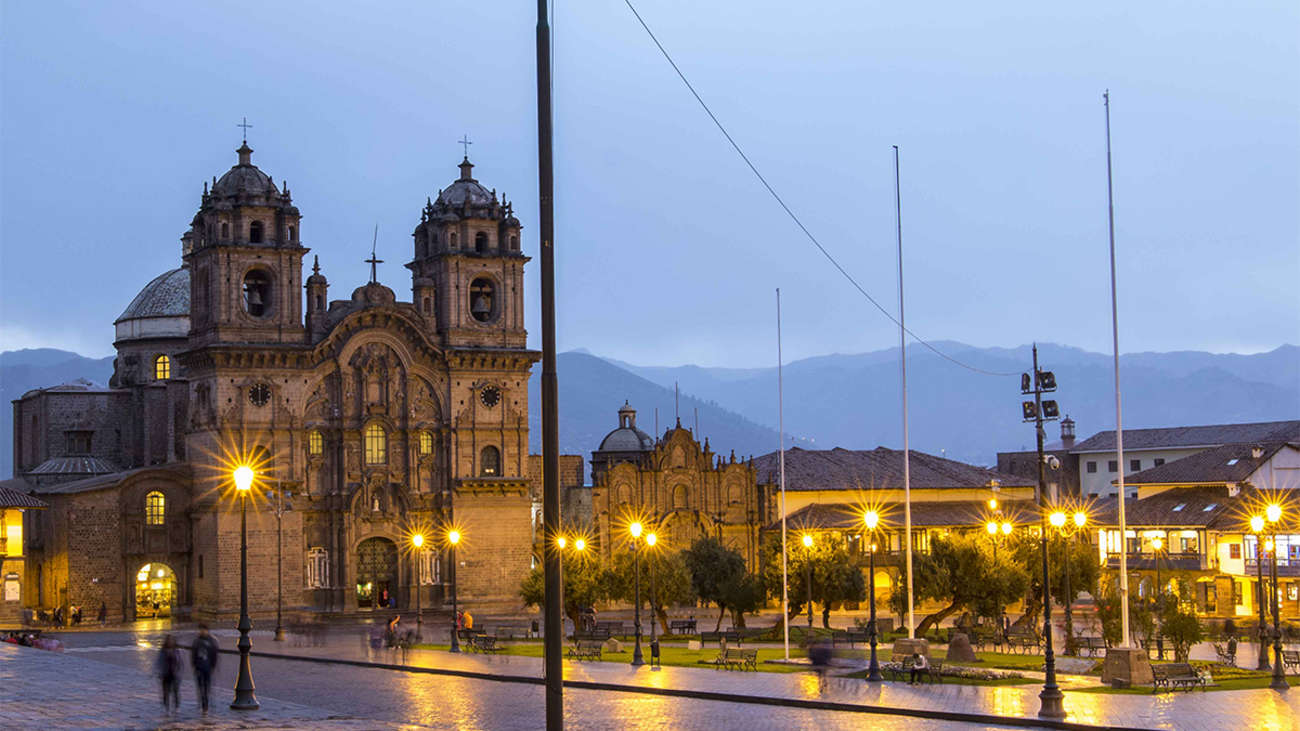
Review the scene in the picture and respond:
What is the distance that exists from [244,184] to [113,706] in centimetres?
4674

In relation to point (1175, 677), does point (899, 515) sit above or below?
above

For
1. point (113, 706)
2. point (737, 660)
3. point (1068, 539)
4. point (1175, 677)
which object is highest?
point (1068, 539)

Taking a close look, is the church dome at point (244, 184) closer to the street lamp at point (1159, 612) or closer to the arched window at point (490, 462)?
the arched window at point (490, 462)

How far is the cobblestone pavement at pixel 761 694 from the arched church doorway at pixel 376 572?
3113cm

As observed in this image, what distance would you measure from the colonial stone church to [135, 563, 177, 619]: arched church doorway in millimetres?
76

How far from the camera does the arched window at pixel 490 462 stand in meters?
77.2

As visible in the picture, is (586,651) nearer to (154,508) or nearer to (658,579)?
(658,579)

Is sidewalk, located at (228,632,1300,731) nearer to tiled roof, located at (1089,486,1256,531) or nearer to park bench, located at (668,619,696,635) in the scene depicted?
park bench, located at (668,619,696,635)

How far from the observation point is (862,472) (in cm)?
8919

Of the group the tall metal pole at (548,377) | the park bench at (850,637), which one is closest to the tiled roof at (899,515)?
the park bench at (850,637)

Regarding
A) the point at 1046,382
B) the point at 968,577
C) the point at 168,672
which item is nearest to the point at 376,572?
the point at 968,577

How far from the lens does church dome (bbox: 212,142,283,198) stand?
240 feet

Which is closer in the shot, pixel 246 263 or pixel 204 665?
pixel 204 665

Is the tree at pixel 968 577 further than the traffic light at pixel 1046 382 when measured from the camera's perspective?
Yes
